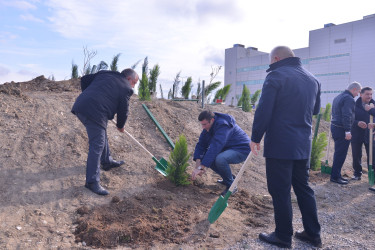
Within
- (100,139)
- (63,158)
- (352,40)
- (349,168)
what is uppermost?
(352,40)

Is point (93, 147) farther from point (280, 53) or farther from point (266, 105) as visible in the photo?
point (280, 53)

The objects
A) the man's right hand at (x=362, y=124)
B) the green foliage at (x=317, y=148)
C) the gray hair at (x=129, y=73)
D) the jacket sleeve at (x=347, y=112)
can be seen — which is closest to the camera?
the gray hair at (x=129, y=73)

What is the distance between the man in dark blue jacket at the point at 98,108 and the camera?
4227mm

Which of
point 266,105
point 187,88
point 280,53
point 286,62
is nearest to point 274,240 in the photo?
point 266,105

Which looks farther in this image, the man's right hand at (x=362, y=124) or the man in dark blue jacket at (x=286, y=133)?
the man's right hand at (x=362, y=124)

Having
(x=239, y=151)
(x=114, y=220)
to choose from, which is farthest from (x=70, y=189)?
(x=239, y=151)

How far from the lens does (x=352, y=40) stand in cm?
3641

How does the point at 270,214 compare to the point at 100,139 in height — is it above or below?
below

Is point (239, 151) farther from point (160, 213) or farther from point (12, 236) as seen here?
point (12, 236)

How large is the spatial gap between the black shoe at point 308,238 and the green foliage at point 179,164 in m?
1.96

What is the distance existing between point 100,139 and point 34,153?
134 centimetres

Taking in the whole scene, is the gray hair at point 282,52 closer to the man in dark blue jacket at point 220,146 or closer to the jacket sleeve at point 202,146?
the man in dark blue jacket at point 220,146

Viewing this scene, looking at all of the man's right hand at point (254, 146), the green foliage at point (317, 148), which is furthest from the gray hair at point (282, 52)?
the green foliage at point (317, 148)

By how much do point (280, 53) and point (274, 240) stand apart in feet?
6.59
